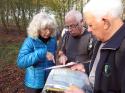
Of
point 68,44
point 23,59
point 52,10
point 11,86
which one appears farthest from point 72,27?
point 52,10

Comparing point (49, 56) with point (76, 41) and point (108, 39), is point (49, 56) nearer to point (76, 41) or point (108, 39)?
point (76, 41)

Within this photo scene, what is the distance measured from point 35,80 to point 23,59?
424mm

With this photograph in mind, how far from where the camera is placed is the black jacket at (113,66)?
3.07 meters

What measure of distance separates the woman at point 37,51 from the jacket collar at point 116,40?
1.69 metres

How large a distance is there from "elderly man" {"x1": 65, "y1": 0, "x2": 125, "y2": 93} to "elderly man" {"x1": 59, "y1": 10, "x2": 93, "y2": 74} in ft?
6.09

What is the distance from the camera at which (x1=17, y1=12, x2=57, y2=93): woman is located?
4.76 metres

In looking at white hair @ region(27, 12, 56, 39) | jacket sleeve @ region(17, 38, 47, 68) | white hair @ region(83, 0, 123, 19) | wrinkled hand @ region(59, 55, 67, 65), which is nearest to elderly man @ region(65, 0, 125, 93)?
white hair @ region(83, 0, 123, 19)

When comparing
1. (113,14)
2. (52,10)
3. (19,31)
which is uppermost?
(113,14)

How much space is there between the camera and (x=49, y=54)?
4.83 m

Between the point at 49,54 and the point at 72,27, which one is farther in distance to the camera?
the point at 72,27

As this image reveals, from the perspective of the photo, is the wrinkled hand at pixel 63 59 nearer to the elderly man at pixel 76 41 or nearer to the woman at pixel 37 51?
the elderly man at pixel 76 41

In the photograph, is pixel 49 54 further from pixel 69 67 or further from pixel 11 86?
pixel 11 86

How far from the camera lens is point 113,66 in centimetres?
311

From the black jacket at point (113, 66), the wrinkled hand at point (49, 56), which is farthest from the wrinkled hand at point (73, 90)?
the wrinkled hand at point (49, 56)
